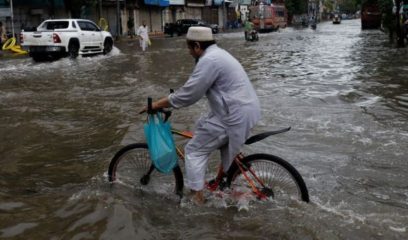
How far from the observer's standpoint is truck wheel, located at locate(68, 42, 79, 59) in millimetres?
21873

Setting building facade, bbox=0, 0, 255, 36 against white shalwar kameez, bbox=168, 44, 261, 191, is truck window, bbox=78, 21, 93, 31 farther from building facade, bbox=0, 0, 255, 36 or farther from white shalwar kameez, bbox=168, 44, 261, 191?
white shalwar kameez, bbox=168, 44, 261, 191

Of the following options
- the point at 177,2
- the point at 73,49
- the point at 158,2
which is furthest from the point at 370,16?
the point at 73,49

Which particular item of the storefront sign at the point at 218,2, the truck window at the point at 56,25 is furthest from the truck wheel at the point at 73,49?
the storefront sign at the point at 218,2

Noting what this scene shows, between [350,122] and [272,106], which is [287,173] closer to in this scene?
[350,122]

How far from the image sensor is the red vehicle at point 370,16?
4582cm

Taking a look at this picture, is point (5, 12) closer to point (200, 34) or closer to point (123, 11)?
point (123, 11)

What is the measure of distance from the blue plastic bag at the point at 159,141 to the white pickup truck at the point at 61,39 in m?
17.5

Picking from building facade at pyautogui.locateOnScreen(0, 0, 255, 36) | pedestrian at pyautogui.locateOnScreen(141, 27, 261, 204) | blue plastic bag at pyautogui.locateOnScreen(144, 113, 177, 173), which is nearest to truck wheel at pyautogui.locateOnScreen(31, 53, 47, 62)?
building facade at pyautogui.locateOnScreen(0, 0, 255, 36)

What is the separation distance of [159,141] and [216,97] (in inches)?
28.3

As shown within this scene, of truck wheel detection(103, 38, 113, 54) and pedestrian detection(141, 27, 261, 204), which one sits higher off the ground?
truck wheel detection(103, 38, 113, 54)

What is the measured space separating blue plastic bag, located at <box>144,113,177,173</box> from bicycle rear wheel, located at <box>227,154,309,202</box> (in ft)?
1.87

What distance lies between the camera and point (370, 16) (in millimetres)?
47156

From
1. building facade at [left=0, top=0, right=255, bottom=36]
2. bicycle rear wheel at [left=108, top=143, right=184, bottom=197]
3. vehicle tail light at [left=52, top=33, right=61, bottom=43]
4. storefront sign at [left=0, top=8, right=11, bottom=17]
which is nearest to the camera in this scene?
bicycle rear wheel at [left=108, top=143, right=184, bottom=197]

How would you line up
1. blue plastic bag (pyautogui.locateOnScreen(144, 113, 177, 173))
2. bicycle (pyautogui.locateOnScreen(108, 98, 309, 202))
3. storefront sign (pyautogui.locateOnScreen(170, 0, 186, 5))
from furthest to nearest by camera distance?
1. storefront sign (pyautogui.locateOnScreen(170, 0, 186, 5))
2. blue plastic bag (pyautogui.locateOnScreen(144, 113, 177, 173))
3. bicycle (pyautogui.locateOnScreen(108, 98, 309, 202))
